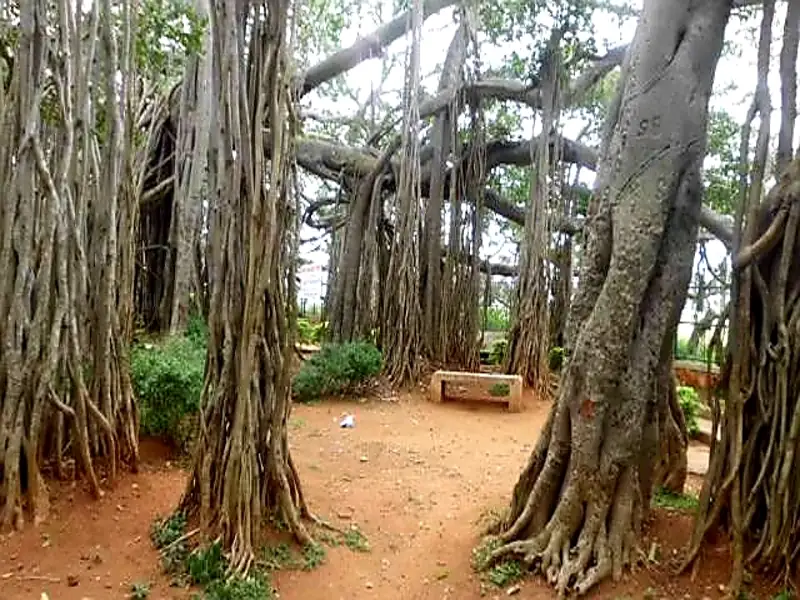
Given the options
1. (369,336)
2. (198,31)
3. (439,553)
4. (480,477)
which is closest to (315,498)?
(439,553)

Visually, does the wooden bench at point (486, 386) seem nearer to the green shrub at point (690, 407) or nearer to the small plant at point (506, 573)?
the green shrub at point (690, 407)

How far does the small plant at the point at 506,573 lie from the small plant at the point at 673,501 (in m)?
0.84

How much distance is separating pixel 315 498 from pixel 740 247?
91.2 inches

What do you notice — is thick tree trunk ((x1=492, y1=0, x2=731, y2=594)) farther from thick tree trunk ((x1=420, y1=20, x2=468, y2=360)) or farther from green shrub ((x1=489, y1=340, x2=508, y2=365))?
green shrub ((x1=489, y1=340, x2=508, y2=365))

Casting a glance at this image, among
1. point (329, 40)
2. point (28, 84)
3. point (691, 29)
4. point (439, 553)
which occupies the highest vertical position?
point (329, 40)

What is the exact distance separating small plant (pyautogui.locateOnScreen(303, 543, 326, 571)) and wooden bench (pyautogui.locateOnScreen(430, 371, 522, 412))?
381cm

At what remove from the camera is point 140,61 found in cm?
447

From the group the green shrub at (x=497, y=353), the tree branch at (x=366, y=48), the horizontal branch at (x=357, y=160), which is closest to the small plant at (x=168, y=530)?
the tree branch at (x=366, y=48)

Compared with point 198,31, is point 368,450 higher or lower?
lower

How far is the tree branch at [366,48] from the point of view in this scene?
7746 mm

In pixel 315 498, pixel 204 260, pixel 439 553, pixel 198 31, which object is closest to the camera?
pixel 439 553

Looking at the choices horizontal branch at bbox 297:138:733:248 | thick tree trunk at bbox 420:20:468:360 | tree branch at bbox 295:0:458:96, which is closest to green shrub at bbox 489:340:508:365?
thick tree trunk at bbox 420:20:468:360

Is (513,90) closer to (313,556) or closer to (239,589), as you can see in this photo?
(313,556)

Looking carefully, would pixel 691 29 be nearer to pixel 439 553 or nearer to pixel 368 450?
pixel 439 553
